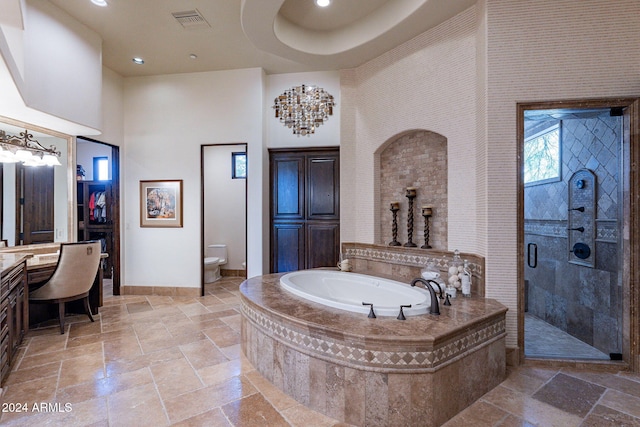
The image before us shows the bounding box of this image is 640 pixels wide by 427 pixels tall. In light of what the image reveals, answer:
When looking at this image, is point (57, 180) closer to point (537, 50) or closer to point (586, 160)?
point (537, 50)

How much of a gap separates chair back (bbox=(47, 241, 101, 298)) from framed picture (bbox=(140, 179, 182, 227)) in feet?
4.17

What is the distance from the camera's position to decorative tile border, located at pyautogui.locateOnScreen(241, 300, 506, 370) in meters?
1.85

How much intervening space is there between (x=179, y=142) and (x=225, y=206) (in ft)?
5.74

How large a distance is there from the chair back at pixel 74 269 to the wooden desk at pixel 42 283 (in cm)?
12

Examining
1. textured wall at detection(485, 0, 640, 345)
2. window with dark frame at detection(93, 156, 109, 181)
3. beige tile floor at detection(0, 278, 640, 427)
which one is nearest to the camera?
beige tile floor at detection(0, 278, 640, 427)

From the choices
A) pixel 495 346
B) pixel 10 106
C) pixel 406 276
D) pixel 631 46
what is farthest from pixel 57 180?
pixel 631 46

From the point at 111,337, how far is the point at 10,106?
8.16 ft

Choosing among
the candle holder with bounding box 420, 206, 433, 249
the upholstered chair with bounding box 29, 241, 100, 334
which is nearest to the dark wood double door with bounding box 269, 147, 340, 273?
the candle holder with bounding box 420, 206, 433, 249

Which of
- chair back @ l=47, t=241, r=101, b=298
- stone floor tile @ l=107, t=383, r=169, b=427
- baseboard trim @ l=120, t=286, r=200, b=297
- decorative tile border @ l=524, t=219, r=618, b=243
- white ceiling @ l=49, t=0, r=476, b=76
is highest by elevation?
white ceiling @ l=49, t=0, r=476, b=76

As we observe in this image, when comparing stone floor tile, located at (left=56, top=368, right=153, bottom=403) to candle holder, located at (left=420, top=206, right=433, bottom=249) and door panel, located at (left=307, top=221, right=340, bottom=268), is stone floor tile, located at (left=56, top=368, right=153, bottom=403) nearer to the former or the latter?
door panel, located at (left=307, top=221, right=340, bottom=268)

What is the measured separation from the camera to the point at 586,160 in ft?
10.6

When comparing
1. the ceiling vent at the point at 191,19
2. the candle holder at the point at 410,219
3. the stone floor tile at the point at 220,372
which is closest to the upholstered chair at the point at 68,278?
the stone floor tile at the point at 220,372

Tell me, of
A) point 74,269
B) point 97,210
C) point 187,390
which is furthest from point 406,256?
point 97,210

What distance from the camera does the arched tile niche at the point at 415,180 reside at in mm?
3502
